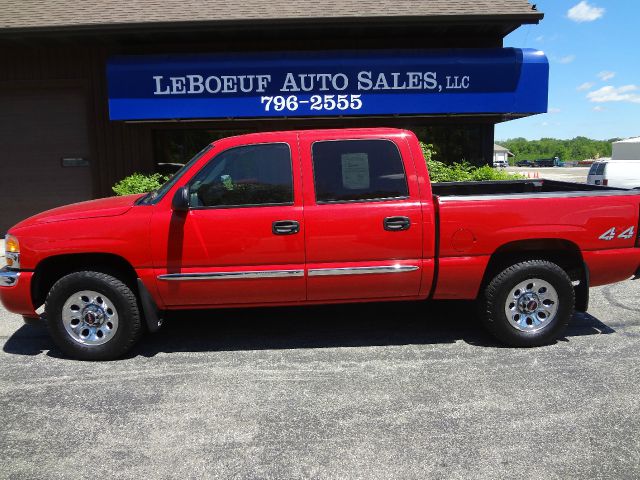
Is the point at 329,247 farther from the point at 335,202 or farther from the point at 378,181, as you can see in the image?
the point at 378,181

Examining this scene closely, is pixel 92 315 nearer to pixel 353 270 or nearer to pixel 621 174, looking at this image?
pixel 353 270

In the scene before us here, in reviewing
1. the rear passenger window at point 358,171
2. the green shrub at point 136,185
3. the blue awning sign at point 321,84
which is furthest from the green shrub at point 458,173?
the rear passenger window at point 358,171

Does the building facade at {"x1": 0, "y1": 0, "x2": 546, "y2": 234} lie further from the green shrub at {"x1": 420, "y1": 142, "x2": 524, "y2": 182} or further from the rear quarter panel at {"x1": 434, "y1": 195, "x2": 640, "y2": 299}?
the rear quarter panel at {"x1": 434, "y1": 195, "x2": 640, "y2": 299}

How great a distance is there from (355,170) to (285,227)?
800 millimetres

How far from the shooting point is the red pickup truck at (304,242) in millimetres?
4352

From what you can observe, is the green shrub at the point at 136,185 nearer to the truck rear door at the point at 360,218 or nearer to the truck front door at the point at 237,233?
the truck front door at the point at 237,233

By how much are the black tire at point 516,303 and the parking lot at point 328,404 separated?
A: 0.16m

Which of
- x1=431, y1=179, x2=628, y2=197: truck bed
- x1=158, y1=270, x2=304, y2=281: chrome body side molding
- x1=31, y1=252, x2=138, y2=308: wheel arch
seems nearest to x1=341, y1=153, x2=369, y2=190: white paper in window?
x1=158, y1=270, x2=304, y2=281: chrome body side molding

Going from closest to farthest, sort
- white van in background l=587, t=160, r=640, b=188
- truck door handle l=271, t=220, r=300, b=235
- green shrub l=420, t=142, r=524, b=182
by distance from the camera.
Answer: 1. truck door handle l=271, t=220, r=300, b=235
2. green shrub l=420, t=142, r=524, b=182
3. white van in background l=587, t=160, r=640, b=188

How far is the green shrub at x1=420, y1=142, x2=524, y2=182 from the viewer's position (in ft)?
32.9

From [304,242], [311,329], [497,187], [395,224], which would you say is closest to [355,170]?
[395,224]

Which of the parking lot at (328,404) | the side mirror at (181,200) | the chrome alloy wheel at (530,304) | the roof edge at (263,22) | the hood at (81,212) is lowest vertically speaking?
the parking lot at (328,404)

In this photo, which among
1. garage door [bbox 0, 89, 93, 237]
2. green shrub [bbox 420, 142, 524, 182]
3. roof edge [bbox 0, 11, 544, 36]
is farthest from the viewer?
garage door [bbox 0, 89, 93, 237]

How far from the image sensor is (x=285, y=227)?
171 inches
